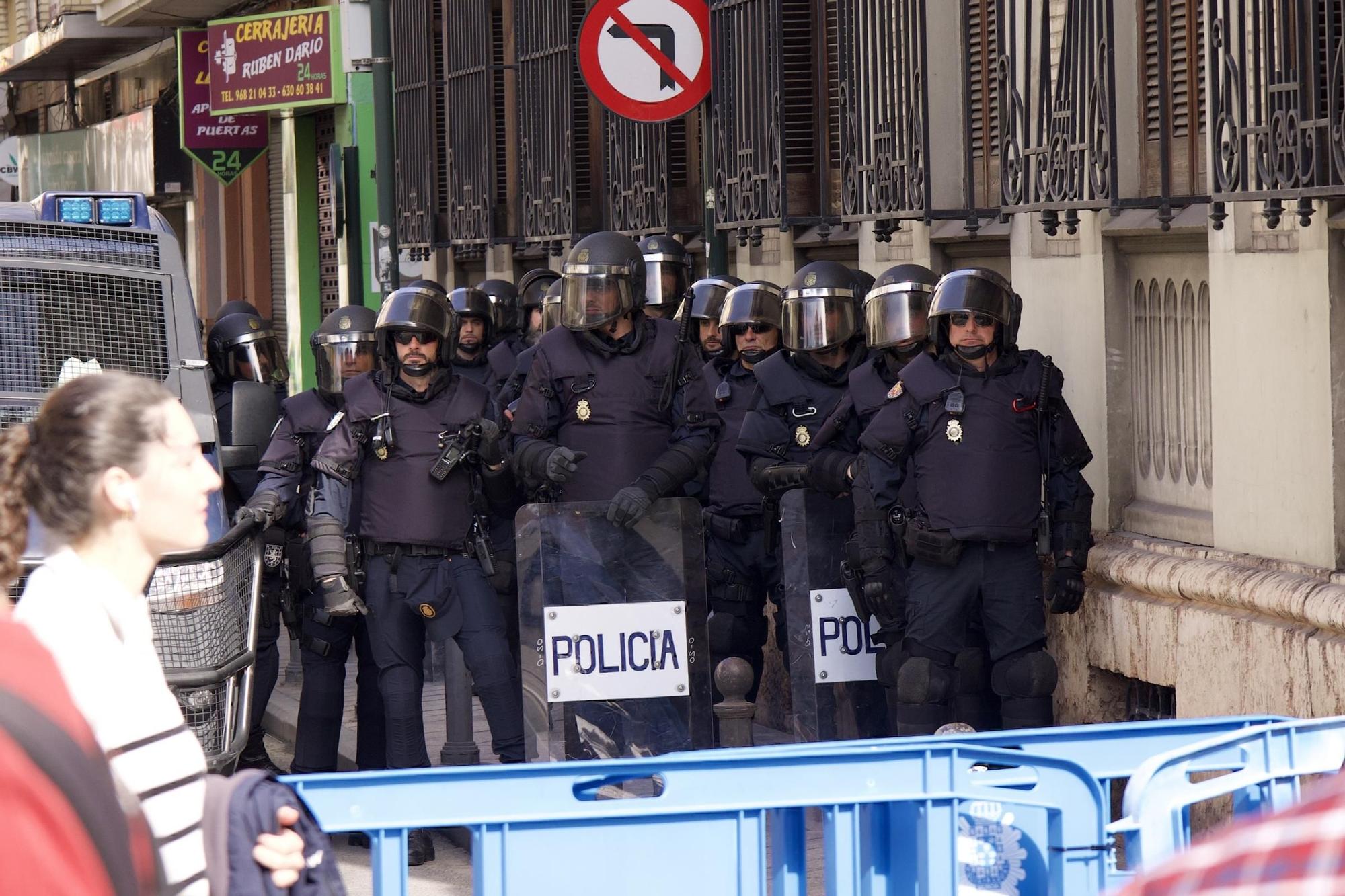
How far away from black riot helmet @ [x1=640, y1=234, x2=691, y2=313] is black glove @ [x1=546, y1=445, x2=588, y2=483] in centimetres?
253

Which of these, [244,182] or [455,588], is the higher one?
[244,182]

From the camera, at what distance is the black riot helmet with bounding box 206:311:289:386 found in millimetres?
9586

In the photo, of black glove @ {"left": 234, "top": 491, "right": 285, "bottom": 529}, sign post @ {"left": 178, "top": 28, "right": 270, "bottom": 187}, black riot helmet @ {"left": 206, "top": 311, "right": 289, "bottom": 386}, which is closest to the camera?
black glove @ {"left": 234, "top": 491, "right": 285, "bottom": 529}

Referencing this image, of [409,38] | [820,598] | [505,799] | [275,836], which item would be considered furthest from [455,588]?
[409,38]

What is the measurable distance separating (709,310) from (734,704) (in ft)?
7.70

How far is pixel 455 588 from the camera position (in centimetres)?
730

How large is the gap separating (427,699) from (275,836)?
24.3 ft

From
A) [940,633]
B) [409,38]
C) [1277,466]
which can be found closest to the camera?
[1277,466]

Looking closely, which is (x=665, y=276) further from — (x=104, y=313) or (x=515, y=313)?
(x=104, y=313)

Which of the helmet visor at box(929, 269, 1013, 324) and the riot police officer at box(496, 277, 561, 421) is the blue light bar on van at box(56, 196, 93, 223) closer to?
the riot police officer at box(496, 277, 561, 421)

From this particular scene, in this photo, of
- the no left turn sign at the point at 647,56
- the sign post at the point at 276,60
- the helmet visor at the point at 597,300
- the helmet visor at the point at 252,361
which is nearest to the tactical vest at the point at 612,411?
the helmet visor at the point at 597,300

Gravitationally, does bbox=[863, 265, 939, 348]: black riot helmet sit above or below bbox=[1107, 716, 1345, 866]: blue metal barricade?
above

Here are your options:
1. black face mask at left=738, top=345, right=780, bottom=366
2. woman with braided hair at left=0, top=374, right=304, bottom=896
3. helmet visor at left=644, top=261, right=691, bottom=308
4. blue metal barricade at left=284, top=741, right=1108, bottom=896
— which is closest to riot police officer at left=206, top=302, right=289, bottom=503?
helmet visor at left=644, top=261, right=691, bottom=308

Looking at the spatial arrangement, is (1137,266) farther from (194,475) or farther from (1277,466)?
(194,475)
